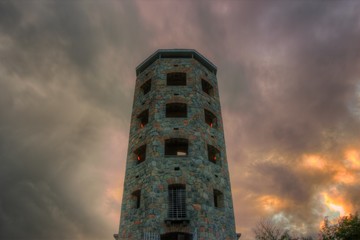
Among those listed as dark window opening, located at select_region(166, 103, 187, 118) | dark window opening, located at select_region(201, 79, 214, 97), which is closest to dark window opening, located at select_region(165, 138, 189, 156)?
dark window opening, located at select_region(166, 103, 187, 118)

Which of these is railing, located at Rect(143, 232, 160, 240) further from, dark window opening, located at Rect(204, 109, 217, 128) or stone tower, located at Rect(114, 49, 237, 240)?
dark window opening, located at Rect(204, 109, 217, 128)

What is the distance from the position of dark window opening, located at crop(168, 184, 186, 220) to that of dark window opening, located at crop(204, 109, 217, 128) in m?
6.95

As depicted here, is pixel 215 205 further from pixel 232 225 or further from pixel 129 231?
pixel 129 231

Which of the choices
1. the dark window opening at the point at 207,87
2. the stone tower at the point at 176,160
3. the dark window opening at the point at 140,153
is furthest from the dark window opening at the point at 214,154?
the dark window opening at the point at 207,87

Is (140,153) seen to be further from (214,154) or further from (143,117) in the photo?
(214,154)

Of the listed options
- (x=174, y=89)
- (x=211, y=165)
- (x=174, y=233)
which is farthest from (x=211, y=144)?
(x=174, y=233)

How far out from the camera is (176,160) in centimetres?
1908

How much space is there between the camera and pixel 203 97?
76.6 ft

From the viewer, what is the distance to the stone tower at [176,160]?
17.1 metres

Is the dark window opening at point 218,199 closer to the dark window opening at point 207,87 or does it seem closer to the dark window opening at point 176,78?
the dark window opening at point 207,87

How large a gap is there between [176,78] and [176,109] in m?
3.24

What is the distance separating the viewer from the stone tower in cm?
1712

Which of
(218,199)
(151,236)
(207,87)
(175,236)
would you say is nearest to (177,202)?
(175,236)

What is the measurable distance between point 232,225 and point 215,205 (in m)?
1.70
